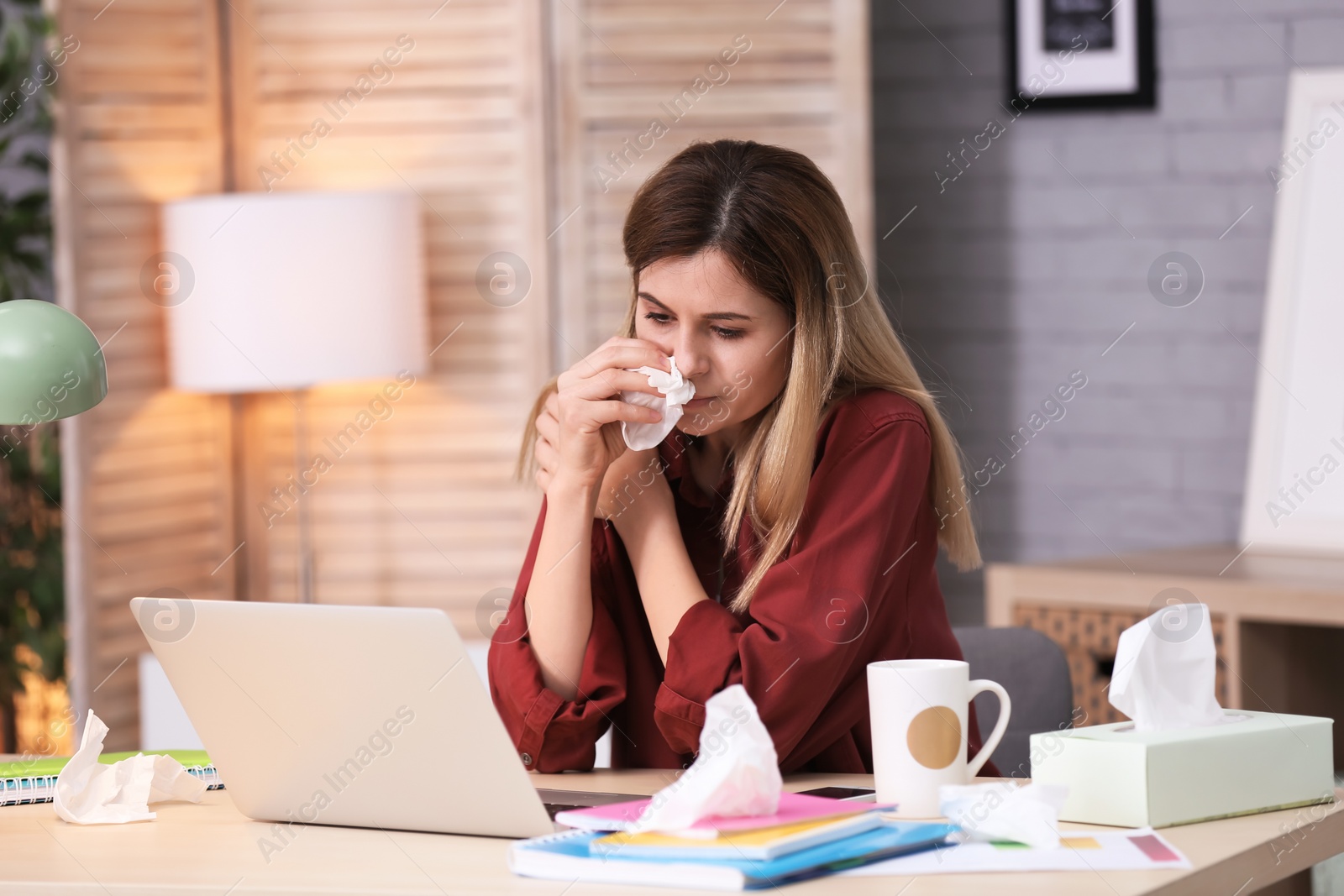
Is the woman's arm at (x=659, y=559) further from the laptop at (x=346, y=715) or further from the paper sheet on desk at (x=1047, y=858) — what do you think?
the paper sheet on desk at (x=1047, y=858)

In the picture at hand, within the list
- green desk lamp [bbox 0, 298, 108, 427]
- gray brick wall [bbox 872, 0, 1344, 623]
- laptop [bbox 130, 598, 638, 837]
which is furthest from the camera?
gray brick wall [bbox 872, 0, 1344, 623]

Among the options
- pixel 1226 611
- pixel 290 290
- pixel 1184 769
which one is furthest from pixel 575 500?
pixel 290 290

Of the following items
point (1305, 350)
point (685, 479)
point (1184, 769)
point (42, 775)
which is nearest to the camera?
point (1184, 769)

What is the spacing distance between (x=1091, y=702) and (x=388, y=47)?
1.80 meters

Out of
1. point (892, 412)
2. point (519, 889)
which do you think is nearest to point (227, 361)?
point (892, 412)

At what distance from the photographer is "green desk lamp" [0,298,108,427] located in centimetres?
122

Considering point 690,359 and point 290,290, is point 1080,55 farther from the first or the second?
point 690,359

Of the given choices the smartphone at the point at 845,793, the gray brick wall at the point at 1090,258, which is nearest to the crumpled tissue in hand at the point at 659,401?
the smartphone at the point at 845,793

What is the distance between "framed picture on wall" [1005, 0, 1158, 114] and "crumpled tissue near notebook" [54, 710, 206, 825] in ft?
7.40

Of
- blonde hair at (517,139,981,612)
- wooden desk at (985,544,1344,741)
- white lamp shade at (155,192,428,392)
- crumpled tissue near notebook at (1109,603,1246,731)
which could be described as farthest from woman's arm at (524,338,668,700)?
white lamp shade at (155,192,428,392)

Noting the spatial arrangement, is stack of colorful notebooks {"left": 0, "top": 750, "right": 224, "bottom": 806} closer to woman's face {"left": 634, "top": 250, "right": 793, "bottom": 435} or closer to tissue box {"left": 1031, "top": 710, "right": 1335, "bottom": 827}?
woman's face {"left": 634, "top": 250, "right": 793, "bottom": 435}

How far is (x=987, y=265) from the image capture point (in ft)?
10.5

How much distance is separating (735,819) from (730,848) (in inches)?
2.3

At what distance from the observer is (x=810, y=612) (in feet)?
4.74
